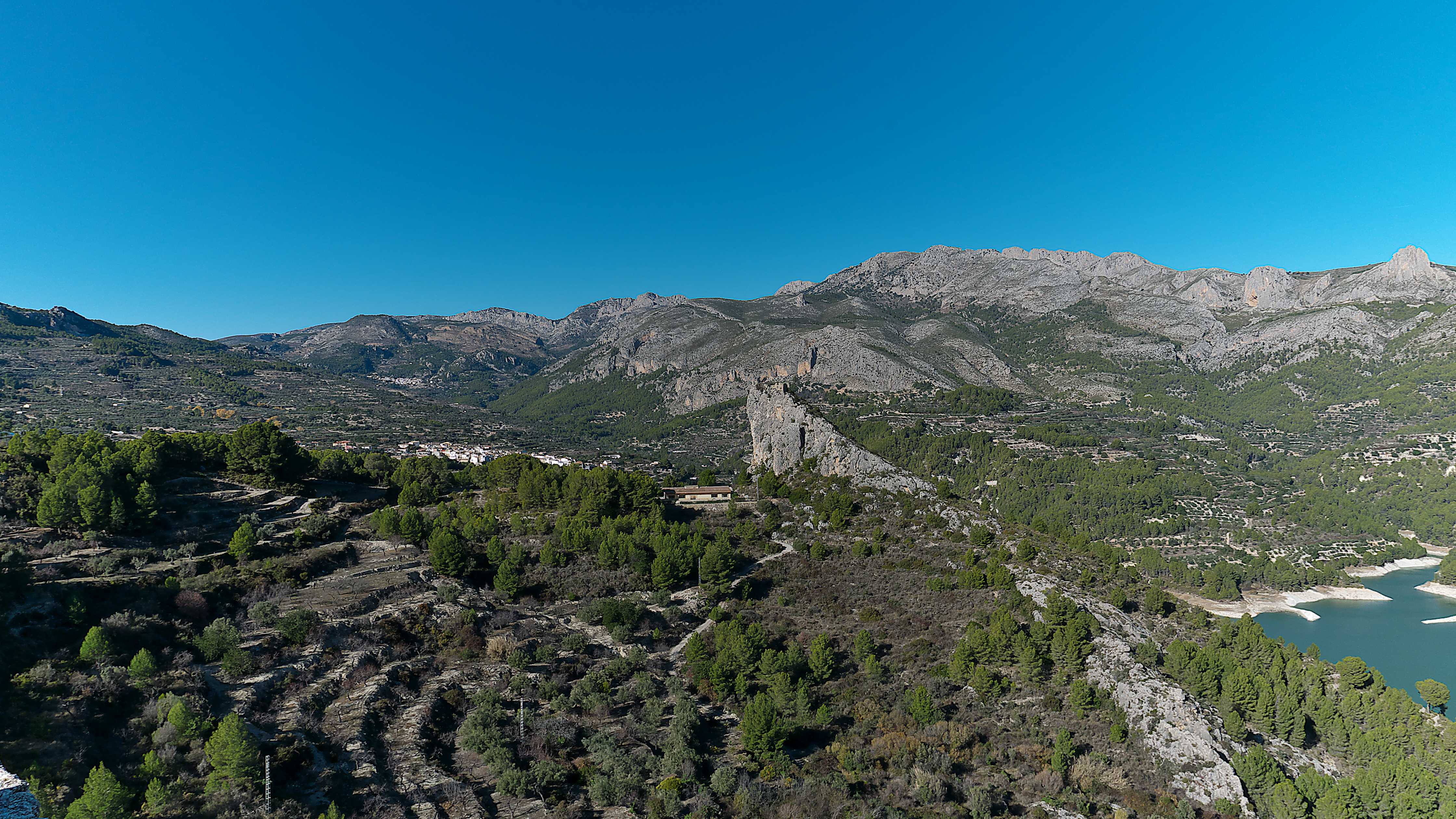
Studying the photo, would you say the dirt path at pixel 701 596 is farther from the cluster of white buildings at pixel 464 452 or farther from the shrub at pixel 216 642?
the cluster of white buildings at pixel 464 452

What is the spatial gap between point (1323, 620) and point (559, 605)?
9740cm

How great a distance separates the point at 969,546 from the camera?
43.2 metres

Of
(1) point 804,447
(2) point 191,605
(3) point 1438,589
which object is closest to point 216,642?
(2) point 191,605

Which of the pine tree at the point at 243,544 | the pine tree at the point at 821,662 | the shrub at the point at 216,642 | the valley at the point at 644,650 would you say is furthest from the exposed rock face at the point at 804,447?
the pine tree at the point at 243,544

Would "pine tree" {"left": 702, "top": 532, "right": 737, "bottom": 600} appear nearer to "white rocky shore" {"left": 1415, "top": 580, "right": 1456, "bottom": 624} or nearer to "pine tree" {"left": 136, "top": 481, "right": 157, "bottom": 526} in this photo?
"pine tree" {"left": 136, "top": 481, "right": 157, "bottom": 526}

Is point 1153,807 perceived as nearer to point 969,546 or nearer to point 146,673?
point 969,546

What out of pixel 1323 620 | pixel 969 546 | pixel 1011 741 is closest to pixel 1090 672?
pixel 1011 741

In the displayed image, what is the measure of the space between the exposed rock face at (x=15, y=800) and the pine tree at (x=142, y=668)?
9.84m

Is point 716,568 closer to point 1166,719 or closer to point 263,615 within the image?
point 263,615

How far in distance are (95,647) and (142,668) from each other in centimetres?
232

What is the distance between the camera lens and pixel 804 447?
7019 cm

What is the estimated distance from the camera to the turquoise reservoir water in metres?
61.4

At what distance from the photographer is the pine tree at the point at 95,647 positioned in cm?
2064

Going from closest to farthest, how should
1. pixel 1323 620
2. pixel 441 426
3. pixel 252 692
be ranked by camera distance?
pixel 252 692 → pixel 1323 620 → pixel 441 426
